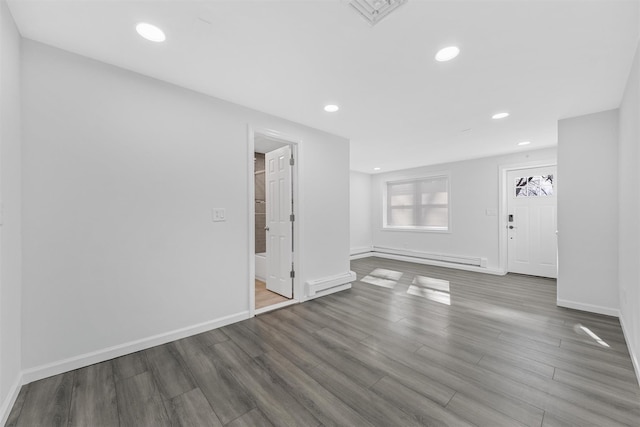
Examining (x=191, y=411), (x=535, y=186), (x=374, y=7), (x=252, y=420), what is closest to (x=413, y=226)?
(x=535, y=186)

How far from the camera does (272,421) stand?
4.74 ft

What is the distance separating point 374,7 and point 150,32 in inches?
58.4

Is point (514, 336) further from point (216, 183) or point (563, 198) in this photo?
point (216, 183)

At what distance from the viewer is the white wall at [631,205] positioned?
1.85m

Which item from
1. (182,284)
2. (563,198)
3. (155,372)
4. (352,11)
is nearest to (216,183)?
(182,284)

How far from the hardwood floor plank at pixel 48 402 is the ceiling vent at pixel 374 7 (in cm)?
289

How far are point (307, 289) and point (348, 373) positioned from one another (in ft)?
5.27

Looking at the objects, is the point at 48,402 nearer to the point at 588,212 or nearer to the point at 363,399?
the point at 363,399

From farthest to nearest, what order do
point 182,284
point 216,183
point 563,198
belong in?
point 563,198, point 216,183, point 182,284

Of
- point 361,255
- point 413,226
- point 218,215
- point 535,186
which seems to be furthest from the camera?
point 361,255

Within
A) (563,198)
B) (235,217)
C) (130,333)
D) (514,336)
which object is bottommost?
(514,336)

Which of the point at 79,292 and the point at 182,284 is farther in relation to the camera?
the point at 182,284

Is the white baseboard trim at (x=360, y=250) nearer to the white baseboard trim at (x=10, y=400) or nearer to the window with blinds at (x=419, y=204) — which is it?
the window with blinds at (x=419, y=204)

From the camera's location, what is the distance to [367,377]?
6.00ft
